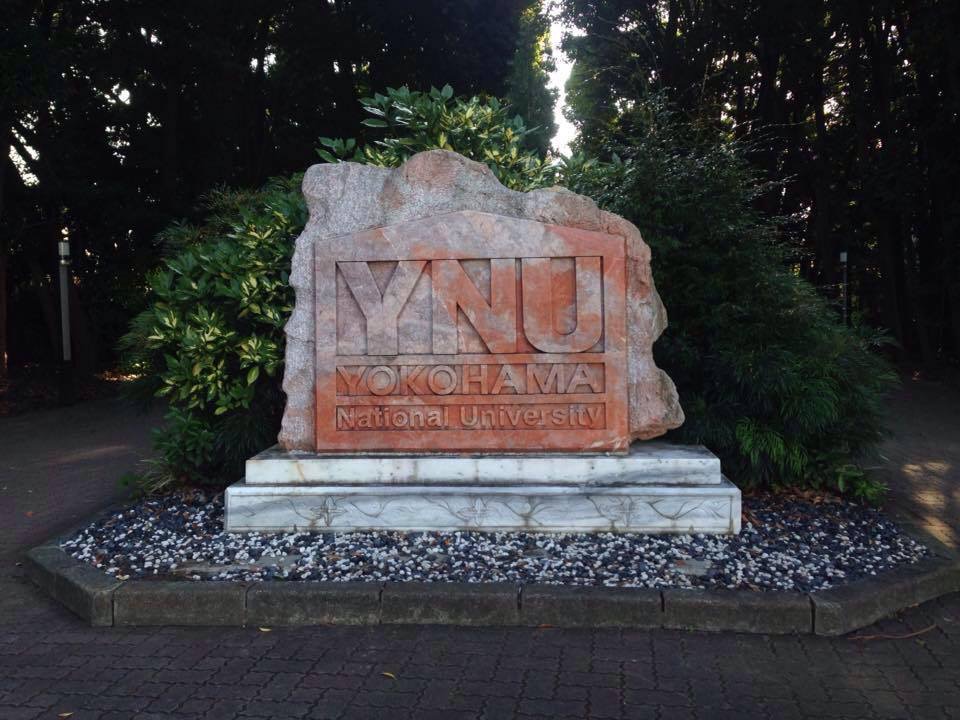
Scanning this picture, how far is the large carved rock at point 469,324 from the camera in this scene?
→ 5703mm

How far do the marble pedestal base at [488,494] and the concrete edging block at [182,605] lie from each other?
99cm

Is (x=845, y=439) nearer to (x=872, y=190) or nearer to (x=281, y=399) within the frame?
(x=281, y=399)

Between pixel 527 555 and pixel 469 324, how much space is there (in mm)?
1639

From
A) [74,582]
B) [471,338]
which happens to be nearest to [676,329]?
[471,338]

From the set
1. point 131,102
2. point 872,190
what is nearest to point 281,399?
point 131,102

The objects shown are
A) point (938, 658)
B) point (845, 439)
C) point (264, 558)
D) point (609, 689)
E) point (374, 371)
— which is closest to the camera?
point (609, 689)

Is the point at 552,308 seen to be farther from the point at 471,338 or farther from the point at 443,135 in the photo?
the point at 443,135

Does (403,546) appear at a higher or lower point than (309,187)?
lower

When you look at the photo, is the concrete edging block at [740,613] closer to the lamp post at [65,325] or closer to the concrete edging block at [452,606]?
the concrete edging block at [452,606]

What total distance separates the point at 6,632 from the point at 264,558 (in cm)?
138

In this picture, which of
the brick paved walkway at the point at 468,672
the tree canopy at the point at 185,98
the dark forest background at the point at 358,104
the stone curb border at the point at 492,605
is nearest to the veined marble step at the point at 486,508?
the stone curb border at the point at 492,605

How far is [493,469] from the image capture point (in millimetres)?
5559

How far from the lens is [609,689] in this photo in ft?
12.1

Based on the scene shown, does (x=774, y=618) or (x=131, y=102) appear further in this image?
(x=131, y=102)
